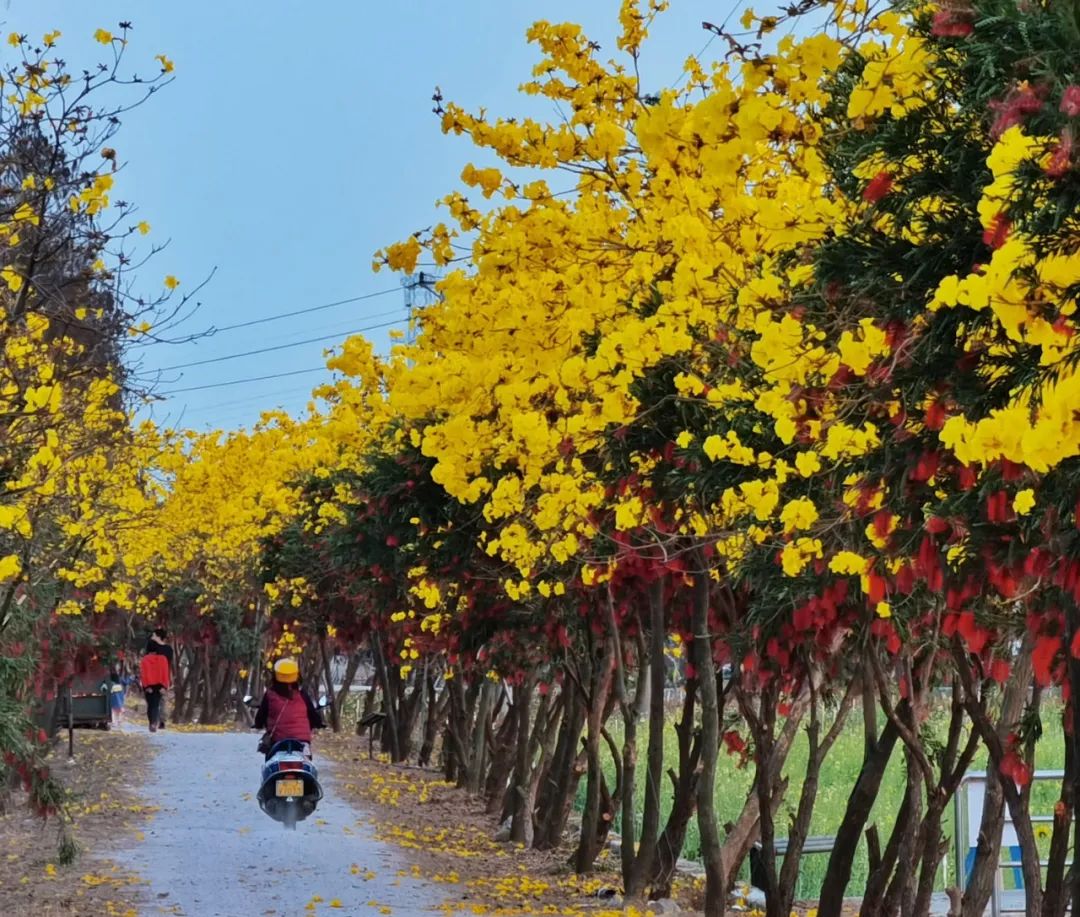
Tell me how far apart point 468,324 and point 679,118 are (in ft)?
8.52

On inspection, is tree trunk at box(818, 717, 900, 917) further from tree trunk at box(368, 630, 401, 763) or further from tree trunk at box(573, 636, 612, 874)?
tree trunk at box(368, 630, 401, 763)

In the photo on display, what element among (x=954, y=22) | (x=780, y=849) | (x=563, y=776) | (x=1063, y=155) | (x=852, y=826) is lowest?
(x=780, y=849)

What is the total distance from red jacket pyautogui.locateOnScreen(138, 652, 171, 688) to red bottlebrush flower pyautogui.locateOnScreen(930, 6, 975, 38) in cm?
2948

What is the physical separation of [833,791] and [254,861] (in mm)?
11844

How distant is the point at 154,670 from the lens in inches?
1250

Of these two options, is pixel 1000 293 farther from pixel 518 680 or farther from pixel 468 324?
pixel 518 680

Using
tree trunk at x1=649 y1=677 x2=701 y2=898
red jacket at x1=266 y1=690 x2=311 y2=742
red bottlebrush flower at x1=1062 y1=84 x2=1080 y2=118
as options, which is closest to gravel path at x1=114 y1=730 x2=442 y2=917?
red jacket at x1=266 y1=690 x2=311 y2=742

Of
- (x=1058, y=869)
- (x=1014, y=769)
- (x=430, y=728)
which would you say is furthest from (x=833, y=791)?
(x=1014, y=769)

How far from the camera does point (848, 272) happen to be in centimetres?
458

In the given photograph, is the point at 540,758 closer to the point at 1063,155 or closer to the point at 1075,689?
the point at 1075,689

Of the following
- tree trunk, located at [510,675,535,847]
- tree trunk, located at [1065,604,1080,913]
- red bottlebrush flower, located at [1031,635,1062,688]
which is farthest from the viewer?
tree trunk, located at [510,675,535,847]

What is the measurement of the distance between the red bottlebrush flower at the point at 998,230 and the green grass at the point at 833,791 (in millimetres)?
10648

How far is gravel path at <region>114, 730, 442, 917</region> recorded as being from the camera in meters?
11.0

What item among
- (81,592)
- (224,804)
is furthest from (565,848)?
(81,592)
